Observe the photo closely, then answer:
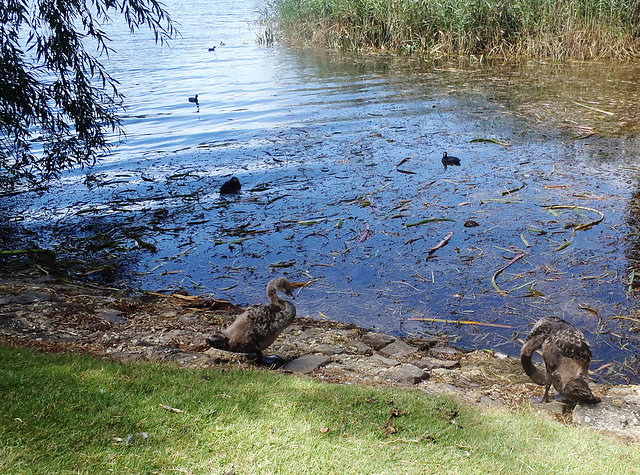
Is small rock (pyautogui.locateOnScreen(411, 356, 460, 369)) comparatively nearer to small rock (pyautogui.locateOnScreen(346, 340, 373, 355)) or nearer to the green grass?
small rock (pyautogui.locateOnScreen(346, 340, 373, 355))

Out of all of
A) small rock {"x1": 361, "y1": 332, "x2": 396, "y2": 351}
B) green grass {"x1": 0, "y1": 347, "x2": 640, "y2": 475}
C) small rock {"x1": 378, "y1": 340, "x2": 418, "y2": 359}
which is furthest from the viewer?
small rock {"x1": 361, "y1": 332, "x2": 396, "y2": 351}

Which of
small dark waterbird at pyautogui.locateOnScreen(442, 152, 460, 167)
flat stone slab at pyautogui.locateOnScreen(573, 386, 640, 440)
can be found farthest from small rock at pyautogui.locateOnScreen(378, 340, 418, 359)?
small dark waterbird at pyautogui.locateOnScreen(442, 152, 460, 167)

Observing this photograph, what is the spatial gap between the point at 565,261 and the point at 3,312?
22.6ft

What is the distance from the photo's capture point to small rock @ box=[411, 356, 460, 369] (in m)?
Result: 5.81

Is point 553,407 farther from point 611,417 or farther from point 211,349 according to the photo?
point 211,349

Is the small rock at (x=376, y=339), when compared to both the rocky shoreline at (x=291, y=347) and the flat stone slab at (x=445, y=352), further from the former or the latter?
the flat stone slab at (x=445, y=352)

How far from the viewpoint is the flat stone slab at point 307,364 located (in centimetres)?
553

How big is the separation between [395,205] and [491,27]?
13.8 metres

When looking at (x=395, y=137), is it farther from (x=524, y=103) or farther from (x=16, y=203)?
(x=16, y=203)

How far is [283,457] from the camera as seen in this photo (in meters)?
3.70

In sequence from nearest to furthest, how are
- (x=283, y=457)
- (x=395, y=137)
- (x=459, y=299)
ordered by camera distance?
(x=283, y=457) < (x=459, y=299) < (x=395, y=137)

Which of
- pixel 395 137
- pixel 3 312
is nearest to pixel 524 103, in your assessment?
pixel 395 137

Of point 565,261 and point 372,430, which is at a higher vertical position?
point 372,430

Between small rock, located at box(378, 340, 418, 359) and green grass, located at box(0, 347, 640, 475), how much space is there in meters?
1.41
